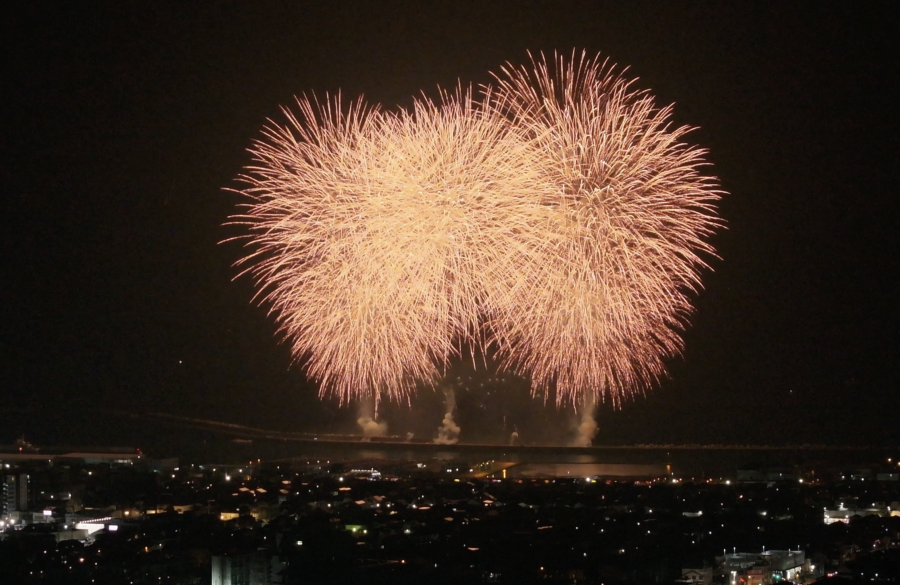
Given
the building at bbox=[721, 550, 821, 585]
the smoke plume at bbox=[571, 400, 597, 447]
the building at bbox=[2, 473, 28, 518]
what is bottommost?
the building at bbox=[721, 550, 821, 585]

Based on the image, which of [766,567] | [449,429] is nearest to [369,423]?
[449,429]

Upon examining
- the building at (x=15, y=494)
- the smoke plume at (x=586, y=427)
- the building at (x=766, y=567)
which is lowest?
the building at (x=766, y=567)

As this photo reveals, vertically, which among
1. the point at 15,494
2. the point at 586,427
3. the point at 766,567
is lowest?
the point at 766,567

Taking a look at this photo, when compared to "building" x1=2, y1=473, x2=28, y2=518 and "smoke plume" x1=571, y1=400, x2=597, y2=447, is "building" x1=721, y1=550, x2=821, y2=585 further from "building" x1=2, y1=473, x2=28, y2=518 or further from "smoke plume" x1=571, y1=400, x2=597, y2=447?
"smoke plume" x1=571, y1=400, x2=597, y2=447

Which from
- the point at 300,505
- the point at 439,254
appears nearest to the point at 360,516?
the point at 300,505

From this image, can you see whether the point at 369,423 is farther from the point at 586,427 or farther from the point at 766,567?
the point at 766,567

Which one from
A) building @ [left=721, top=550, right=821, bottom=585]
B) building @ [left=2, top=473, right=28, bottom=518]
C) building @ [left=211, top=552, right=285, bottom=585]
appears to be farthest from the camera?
building @ [left=2, top=473, right=28, bottom=518]

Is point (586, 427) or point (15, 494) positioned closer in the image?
point (15, 494)

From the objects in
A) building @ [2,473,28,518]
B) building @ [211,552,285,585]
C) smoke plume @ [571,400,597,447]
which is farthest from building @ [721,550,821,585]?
smoke plume @ [571,400,597,447]

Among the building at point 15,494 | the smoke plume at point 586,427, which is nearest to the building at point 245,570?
the building at point 15,494

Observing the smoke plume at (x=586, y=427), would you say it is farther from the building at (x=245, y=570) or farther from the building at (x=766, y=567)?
the building at (x=245, y=570)

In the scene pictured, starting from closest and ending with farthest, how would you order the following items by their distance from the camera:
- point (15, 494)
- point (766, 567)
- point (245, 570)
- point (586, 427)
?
point (766, 567) → point (245, 570) → point (15, 494) → point (586, 427)
